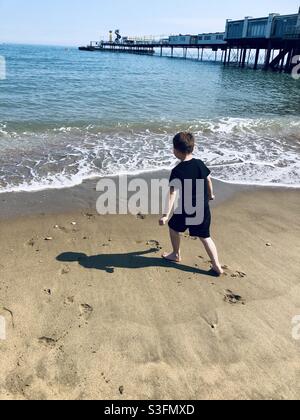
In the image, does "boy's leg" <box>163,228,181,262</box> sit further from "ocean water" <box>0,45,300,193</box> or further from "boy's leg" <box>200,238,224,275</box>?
"ocean water" <box>0,45,300,193</box>

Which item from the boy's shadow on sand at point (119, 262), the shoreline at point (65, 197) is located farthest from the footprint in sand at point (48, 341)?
the shoreline at point (65, 197)

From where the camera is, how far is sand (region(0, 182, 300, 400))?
2.77 m

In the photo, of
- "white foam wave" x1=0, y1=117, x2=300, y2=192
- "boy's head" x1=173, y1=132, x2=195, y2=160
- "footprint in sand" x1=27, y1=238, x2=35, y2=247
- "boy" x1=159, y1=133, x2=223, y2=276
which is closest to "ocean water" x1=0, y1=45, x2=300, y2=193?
"white foam wave" x1=0, y1=117, x2=300, y2=192

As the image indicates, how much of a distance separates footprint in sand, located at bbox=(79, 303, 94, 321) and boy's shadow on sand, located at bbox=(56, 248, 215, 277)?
653 millimetres

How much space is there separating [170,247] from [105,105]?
12390mm

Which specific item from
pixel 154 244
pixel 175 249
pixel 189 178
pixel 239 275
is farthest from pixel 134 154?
pixel 239 275

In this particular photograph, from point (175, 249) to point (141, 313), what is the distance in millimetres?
1111

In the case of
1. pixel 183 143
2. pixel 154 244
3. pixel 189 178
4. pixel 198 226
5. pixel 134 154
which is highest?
pixel 183 143

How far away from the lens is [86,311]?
3.47 m

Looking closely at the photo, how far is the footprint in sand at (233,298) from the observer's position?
371cm

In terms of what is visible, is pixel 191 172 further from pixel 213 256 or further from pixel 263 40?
pixel 263 40

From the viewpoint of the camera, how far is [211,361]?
2.98m

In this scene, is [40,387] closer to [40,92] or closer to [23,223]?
[23,223]

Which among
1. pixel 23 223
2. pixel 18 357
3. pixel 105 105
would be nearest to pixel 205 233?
pixel 18 357
